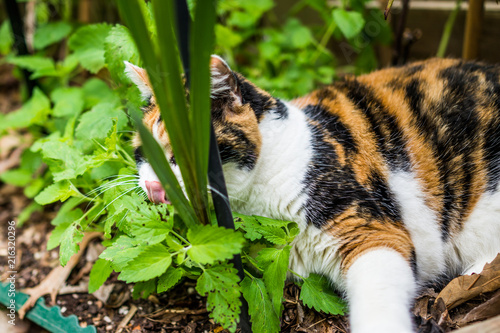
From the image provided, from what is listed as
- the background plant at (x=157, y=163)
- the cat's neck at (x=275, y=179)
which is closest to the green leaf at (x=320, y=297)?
the background plant at (x=157, y=163)

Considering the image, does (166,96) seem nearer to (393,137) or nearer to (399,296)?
(399,296)

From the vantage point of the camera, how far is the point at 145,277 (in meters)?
1.10

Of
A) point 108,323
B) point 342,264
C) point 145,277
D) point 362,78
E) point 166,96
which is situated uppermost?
point 166,96

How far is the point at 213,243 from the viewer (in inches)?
41.6

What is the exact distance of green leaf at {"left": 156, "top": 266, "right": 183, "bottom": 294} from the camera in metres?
1.28

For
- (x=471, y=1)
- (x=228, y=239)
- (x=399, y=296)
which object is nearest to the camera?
(x=228, y=239)

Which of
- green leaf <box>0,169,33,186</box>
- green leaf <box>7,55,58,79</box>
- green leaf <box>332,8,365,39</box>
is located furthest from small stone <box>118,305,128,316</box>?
green leaf <box>332,8,365,39</box>

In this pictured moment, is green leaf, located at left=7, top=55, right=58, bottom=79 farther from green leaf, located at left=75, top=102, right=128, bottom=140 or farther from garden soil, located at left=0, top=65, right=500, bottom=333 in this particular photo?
garden soil, located at left=0, top=65, right=500, bottom=333

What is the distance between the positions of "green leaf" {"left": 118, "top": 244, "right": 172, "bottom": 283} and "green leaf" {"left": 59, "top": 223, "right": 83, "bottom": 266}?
31 centimetres

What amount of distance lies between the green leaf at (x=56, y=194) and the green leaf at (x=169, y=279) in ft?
1.70

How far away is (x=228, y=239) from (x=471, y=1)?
1820mm

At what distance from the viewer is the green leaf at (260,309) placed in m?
1.22

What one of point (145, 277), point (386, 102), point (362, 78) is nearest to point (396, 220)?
point (386, 102)

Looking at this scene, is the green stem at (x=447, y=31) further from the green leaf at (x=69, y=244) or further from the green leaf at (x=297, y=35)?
the green leaf at (x=69, y=244)
